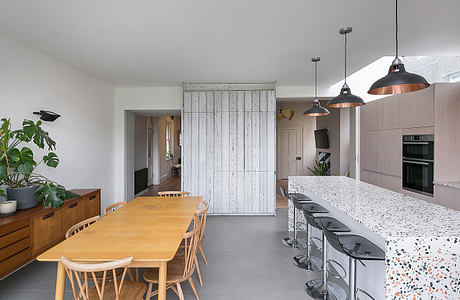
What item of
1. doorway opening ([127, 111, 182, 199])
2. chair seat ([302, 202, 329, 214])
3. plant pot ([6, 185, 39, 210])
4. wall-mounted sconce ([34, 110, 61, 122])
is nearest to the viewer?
plant pot ([6, 185, 39, 210])

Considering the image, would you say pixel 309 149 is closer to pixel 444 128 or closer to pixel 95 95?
pixel 444 128

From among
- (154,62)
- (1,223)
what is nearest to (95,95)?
(154,62)

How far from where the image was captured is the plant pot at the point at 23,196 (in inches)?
105

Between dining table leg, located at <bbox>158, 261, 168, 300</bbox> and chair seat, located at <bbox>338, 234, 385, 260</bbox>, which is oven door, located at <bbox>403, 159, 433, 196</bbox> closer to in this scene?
chair seat, located at <bbox>338, 234, 385, 260</bbox>

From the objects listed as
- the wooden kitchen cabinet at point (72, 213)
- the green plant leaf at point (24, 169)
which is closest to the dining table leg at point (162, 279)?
the green plant leaf at point (24, 169)

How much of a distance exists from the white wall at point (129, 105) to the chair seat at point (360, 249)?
4410mm

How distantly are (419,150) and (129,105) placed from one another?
5.60 m

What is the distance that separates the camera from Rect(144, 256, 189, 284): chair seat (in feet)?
6.44

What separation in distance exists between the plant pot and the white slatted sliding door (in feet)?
8.70

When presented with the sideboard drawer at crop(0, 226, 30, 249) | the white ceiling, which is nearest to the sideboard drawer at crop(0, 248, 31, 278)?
the sideboard drawer at crop(0, 226, 30, 249)

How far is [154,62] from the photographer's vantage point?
3859mm

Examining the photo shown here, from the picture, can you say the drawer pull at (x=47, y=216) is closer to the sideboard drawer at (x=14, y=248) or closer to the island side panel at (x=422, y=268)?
the sideboard drawer at (x=14, y=248)

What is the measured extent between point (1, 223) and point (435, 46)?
544 centimetres

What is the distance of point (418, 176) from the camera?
362 cm
